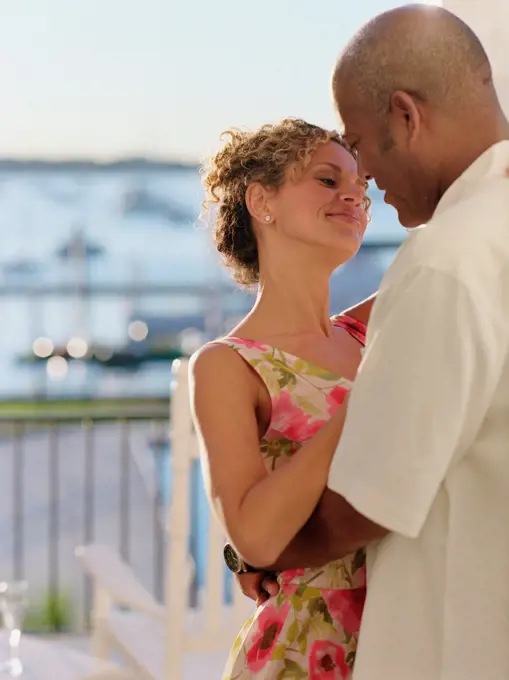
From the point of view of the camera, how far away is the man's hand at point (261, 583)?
1.27 metres

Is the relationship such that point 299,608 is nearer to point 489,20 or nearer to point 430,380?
point 430,380

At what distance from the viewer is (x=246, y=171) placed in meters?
1.46

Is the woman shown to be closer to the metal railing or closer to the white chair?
the white chair

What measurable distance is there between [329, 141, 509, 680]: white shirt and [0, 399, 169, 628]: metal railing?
9.06 ft

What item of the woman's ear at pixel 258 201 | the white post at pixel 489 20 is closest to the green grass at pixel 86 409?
the white post at pixel 489 20

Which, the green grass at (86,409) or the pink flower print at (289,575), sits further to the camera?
the green grass at (86,409)

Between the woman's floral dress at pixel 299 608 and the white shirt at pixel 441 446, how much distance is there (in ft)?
0.81

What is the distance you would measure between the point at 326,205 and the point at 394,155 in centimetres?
37

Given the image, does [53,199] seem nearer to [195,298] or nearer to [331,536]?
[195,298]

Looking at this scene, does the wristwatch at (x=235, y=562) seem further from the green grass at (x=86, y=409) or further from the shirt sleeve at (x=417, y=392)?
the green grass at (x=86, y=409)

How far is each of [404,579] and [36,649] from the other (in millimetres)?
1479

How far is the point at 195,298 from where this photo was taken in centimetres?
706

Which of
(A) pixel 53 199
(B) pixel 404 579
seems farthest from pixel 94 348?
(B) pixel 404 579

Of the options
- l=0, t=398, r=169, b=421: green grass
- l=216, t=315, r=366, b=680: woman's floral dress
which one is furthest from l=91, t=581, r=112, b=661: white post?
l=216, t=315, r=366, b=680: woman's floral dress
